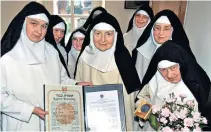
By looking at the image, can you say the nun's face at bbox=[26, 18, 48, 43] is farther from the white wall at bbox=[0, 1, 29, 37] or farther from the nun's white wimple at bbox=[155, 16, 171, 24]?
the white wall at bbox=[0, 1, 29, 37]

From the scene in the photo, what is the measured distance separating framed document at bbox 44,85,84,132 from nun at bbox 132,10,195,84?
97 centimetres

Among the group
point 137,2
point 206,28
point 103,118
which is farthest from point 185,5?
point 103,118

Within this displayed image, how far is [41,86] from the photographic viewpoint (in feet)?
6.53

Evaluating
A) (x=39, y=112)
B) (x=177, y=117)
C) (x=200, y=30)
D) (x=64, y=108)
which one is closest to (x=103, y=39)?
(x=64, y=108)

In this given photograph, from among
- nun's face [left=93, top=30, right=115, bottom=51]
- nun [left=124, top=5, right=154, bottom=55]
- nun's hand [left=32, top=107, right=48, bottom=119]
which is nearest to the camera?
nun's hand [left=32, top=107, right=48, bottom=119]

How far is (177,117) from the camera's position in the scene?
160cm

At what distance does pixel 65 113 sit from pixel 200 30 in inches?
74.9

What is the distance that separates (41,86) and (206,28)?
186 cm

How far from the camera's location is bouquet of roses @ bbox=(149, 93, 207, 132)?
1596 mm

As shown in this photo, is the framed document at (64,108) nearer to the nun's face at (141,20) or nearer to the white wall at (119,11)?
the nun's face at (141,20)

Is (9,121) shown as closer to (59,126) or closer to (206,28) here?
(59,126)

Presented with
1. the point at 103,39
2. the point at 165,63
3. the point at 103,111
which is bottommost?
the point at 103,111

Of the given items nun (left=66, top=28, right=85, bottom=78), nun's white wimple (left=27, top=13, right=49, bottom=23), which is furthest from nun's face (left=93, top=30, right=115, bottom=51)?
nun (left=66, top=28, right=85, bottom=78)

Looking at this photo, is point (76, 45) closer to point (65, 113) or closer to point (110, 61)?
point (110, 61)
